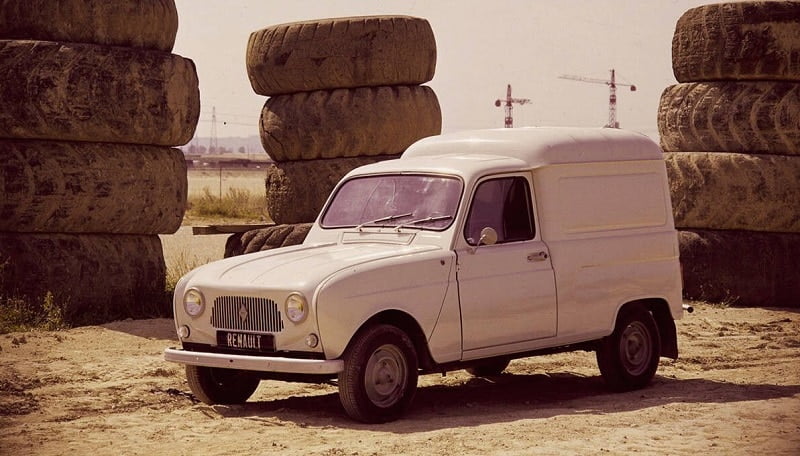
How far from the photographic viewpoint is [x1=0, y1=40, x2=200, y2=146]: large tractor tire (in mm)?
13297

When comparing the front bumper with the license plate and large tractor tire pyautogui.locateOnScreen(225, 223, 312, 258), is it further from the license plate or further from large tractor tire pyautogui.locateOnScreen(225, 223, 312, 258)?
large tractor tire pyautogui.locateOnScreen(225, 223, 312, 258)

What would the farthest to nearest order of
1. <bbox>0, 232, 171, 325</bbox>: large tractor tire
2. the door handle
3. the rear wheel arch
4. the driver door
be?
<bbox>0, 232, 171, 325</bbox>: large tractor tire
the rear wheel arch
the door handle
the driver door

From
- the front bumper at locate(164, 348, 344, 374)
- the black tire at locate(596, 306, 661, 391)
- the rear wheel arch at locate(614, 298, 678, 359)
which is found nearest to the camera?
the front bumper at locate(164, 348, 344, 374)

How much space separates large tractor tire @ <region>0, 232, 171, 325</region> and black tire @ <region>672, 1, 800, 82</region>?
657cm

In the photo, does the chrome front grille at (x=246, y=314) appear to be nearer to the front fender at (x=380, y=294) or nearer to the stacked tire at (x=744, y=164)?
the front fender at (x=380, y=294)

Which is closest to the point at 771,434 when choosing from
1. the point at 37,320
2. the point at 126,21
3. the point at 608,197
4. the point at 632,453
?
the point at 632,453

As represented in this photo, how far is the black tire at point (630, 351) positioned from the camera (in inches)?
406

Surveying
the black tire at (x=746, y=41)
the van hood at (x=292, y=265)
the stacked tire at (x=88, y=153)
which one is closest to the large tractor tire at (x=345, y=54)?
the stacked tire at (x=88, y=153)

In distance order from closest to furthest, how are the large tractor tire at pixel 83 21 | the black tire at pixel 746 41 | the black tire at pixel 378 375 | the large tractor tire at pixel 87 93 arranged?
the black tire at pixel 378 375
the large tractor tire at pixel 87 93
the large tractor tire at pixel 83 21
the black tire at pixel 746 41

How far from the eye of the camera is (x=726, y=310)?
50.4 ft

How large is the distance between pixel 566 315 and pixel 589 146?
1.30 meters

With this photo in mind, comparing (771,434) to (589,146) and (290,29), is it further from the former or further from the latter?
(290,29)

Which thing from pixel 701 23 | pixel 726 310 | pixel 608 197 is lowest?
pixel 726 310

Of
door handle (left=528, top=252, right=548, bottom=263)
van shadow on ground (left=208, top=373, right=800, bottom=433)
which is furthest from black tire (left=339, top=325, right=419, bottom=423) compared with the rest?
door handle (left=528, top=252, right=548, bottom=263)
